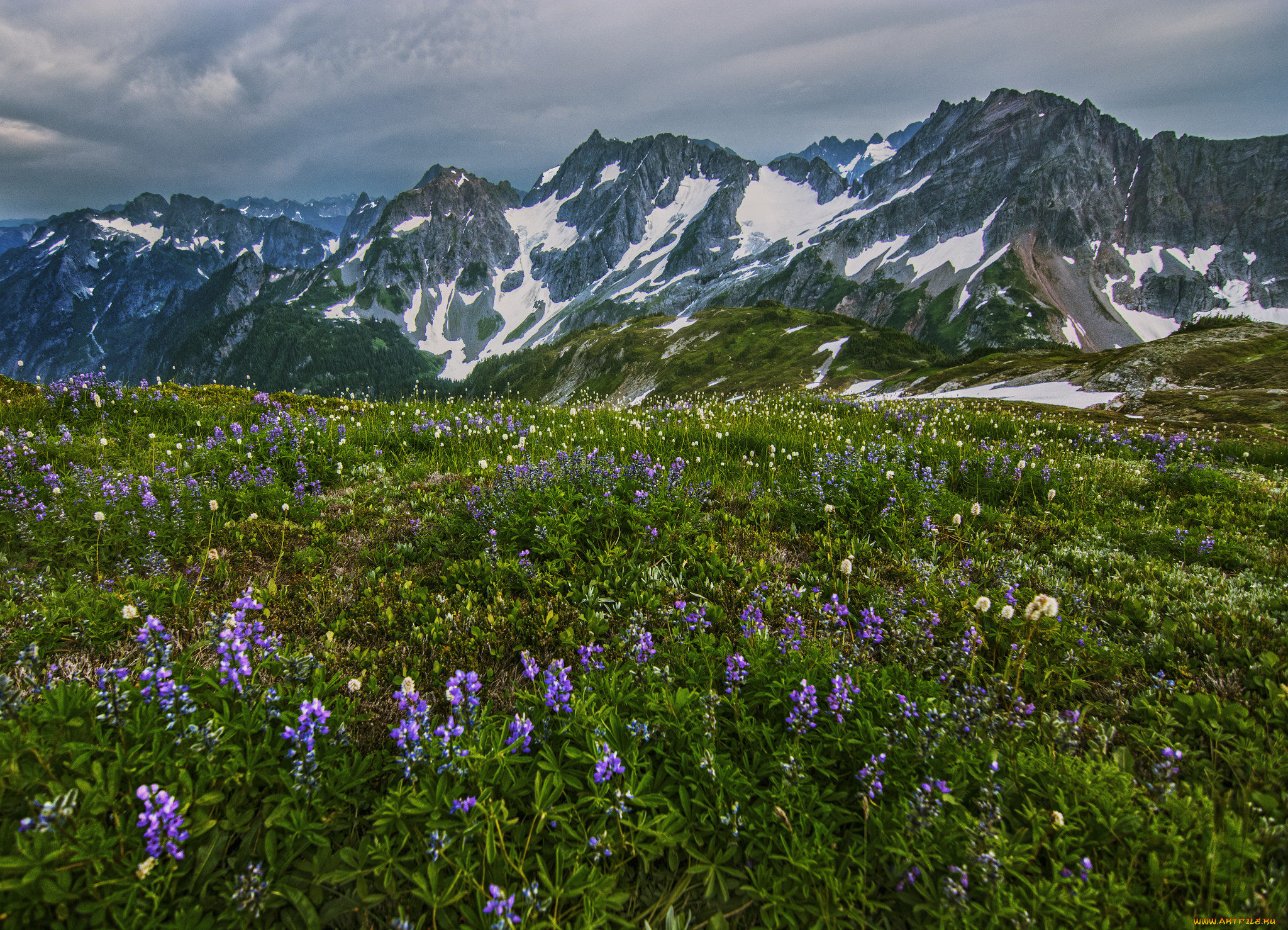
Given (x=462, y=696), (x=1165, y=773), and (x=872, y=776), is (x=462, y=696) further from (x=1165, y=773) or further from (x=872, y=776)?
(x=1165, y=773)

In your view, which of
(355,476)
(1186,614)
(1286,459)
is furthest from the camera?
(1286,459)

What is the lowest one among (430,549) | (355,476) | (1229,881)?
(1229,881)

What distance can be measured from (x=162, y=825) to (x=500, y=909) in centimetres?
151

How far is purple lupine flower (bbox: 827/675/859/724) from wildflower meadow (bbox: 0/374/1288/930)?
Answer: 21mm

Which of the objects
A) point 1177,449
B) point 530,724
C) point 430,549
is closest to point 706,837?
point 530,724

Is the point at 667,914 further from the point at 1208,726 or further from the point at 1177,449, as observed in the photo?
the point at 1177,449

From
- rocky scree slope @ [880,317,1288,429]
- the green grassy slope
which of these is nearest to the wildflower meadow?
rocky scree slope @ [880,317,1288,429]

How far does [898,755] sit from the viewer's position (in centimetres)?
287

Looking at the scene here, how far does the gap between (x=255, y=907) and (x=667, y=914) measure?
1.78 meters

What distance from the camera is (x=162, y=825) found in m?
2.21

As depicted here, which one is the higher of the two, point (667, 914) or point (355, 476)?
point (355, 476)

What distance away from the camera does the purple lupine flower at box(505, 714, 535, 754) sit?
278 centimetres

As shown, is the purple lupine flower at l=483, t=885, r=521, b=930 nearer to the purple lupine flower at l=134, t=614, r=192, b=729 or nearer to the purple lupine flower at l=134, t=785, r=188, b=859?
the purple lupine flower at l=134, t=785, r=188, b=859

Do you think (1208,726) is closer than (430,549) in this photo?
Yes
